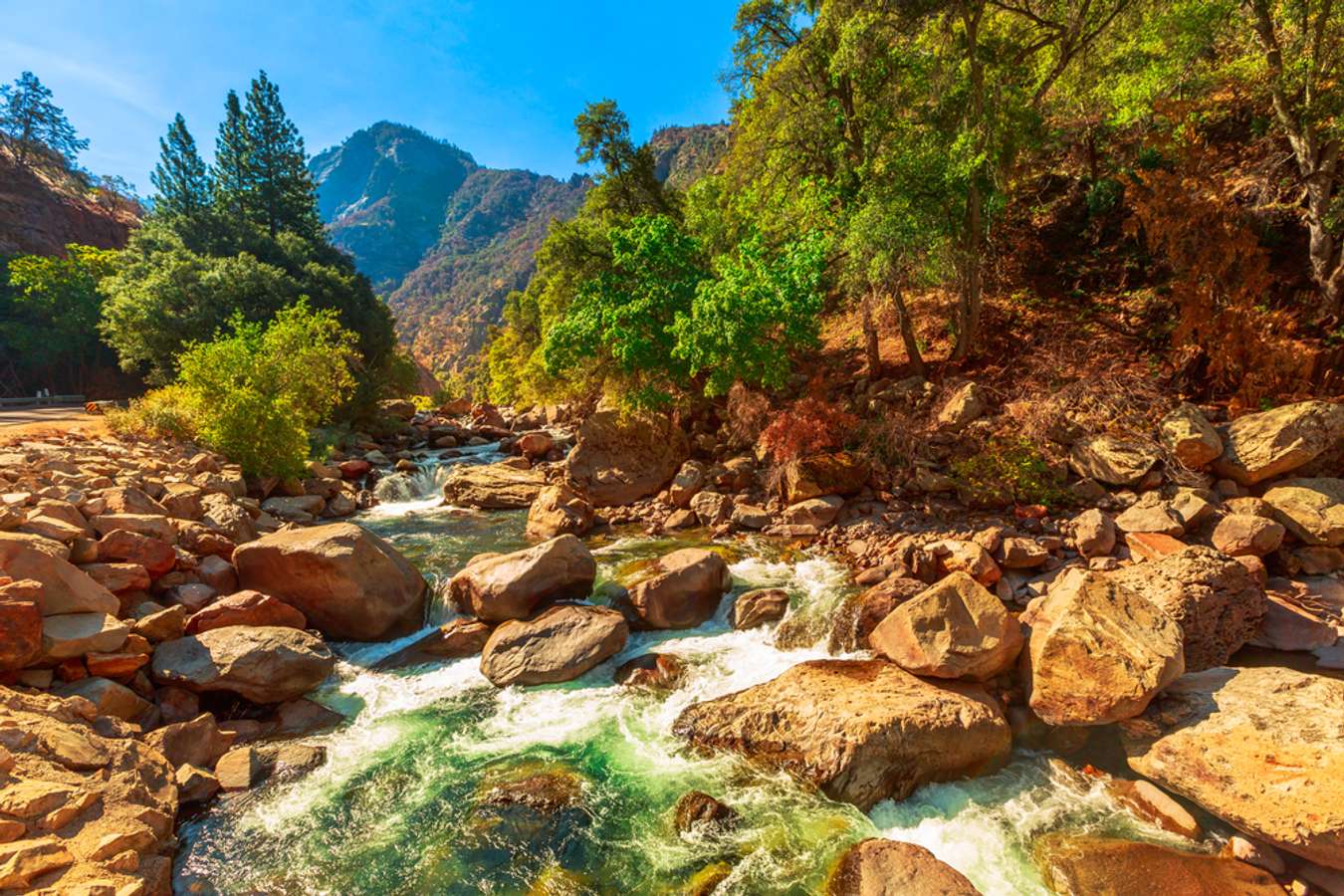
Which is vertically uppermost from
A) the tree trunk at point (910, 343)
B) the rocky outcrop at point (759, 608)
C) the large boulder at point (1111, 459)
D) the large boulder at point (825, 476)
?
the tree trunk at point (910, 343)

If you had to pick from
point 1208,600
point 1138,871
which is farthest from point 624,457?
point 1138,871

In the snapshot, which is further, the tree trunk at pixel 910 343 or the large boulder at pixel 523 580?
the tree trunk at pixel 910 343

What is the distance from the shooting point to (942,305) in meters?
18.3

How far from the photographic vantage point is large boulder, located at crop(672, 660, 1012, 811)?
20.4 ft

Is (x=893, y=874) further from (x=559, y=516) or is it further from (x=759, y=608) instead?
(x=559, y=516)

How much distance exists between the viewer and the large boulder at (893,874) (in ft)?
16.4

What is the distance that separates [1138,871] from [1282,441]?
879cm

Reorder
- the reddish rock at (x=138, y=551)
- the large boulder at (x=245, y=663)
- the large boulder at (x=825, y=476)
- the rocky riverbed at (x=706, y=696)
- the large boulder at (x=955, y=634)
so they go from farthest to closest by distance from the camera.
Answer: the large boulder at (x=825, y=476), the reddish rock at (x=138, y=551), the large boulder at (x=245, y=663), the large boulder at (x=955, y=634), the rocky riverbed at (x=706, y=696)

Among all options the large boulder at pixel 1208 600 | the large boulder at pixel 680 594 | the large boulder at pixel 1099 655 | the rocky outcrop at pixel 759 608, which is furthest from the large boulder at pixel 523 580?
the large boulder at pixel 1208 600

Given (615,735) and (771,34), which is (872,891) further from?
(771,34)

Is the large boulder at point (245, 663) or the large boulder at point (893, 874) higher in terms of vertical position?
the large boulder at point (245, 663)

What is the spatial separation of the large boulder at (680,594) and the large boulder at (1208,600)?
235 inches

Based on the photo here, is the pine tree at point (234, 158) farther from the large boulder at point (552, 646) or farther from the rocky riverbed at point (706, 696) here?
the large boulder at point (552, 646)

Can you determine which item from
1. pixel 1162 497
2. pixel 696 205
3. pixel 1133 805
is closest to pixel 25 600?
pixel 1133 805
